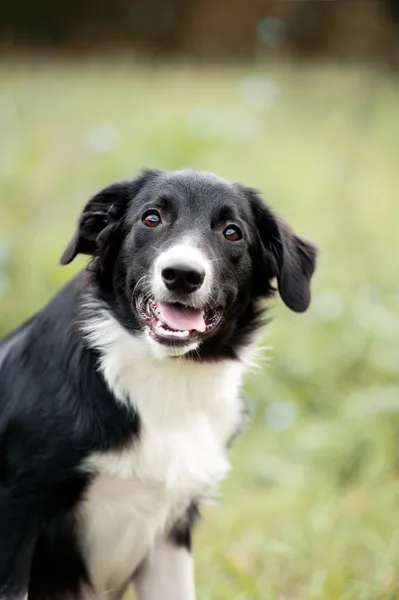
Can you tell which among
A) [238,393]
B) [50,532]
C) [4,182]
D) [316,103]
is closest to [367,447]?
[238,393]

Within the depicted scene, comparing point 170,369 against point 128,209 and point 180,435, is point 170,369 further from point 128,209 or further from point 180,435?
point 128,209

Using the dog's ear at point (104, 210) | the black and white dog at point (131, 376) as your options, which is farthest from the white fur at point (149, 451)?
the dog's ear at point (104, 210)

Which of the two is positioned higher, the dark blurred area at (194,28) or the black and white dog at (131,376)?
the dark blurred area at (194,28)

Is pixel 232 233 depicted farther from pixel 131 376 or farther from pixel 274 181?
pixel 274 181

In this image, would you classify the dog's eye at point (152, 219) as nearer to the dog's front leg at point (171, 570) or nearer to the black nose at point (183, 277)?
the black nose at point (183, 277)

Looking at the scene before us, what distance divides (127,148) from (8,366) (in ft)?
12.8

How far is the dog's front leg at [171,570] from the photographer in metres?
3.03

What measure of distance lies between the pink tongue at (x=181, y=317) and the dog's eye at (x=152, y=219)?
0.86 ft

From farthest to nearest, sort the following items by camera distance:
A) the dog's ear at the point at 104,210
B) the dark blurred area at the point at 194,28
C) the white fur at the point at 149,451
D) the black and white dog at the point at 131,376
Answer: the dark blurred area at the point at 194,28 < the dog's ear at the point at 104,210 < the white fur at the point at 149,451 < the black and white dog at the point at 131,376

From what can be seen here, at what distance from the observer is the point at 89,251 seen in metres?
2.89

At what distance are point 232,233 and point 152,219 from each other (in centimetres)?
25

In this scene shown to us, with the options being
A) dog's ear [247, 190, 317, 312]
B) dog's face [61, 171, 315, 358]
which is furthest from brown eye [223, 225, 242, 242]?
dog's ear [247, 190, 317, 312]

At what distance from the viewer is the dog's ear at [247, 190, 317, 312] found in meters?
2.87

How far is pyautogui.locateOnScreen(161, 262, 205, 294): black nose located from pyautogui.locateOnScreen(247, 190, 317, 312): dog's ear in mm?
446
